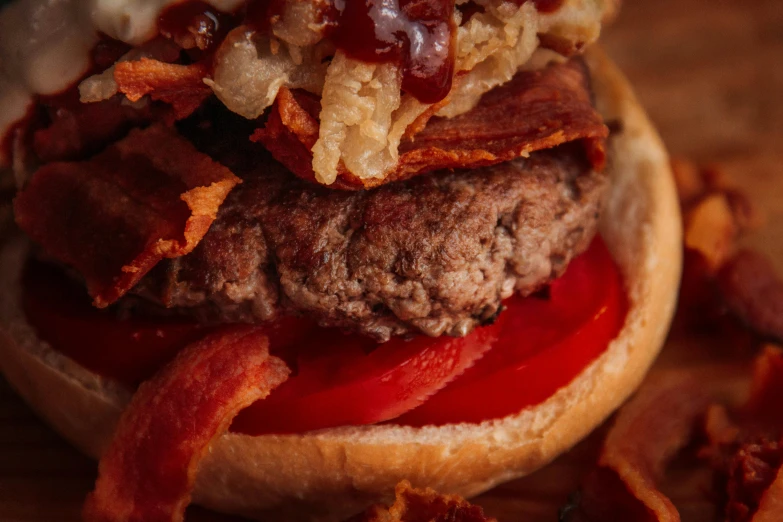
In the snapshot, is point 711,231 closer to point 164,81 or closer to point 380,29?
point 380,29

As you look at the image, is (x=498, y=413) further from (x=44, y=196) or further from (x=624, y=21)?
(x=624, y=21)

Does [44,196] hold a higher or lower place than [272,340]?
higher

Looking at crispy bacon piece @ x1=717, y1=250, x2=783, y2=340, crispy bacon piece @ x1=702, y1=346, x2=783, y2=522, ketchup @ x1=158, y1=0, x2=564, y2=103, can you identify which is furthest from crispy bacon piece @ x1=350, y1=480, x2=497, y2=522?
crispy bacon piece @ x1=717, y1=250, x2=783, y2=340

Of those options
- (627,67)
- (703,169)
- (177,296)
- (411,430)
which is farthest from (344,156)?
(627,67)

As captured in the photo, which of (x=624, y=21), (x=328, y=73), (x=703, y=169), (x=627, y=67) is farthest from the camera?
(x=624, y=21)

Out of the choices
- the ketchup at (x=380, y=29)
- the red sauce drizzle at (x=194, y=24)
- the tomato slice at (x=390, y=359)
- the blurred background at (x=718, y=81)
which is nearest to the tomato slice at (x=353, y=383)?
the tomato slice at (x=390, y=359)

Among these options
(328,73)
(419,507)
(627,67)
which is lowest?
(627,67)
